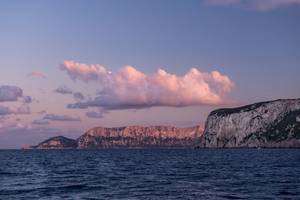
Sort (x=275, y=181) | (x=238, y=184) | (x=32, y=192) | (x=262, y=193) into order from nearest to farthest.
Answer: (x=262, y=193) < (x=32, y=192) < (x=238, y=184) < (x=275, y=181)

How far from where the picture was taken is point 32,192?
5291 centimetres

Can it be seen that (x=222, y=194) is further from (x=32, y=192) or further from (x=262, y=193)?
(x=32, y=192)

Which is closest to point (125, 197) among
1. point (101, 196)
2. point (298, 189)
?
point (101, 196)

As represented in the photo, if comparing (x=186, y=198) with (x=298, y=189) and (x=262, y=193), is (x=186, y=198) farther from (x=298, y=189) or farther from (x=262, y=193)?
(x=298, y=189)

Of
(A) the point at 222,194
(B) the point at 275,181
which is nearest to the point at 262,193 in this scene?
(A) the point at 222,194

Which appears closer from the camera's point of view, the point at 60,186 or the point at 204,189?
the point at 204,189

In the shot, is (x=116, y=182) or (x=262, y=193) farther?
(x=116, y=182)

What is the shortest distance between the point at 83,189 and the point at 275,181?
2279cm

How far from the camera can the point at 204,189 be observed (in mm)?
52000

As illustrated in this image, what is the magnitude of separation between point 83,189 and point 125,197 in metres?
9.05

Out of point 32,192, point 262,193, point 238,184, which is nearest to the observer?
point 262,193

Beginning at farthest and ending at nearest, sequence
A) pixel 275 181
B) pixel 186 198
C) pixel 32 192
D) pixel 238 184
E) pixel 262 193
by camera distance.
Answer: pixel 275 181, pixel 238 184, pixel 32 192, pixel 262 193, pixel 186 198

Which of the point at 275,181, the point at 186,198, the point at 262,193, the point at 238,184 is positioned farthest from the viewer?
the point at 275,181

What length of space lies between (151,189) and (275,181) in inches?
659
